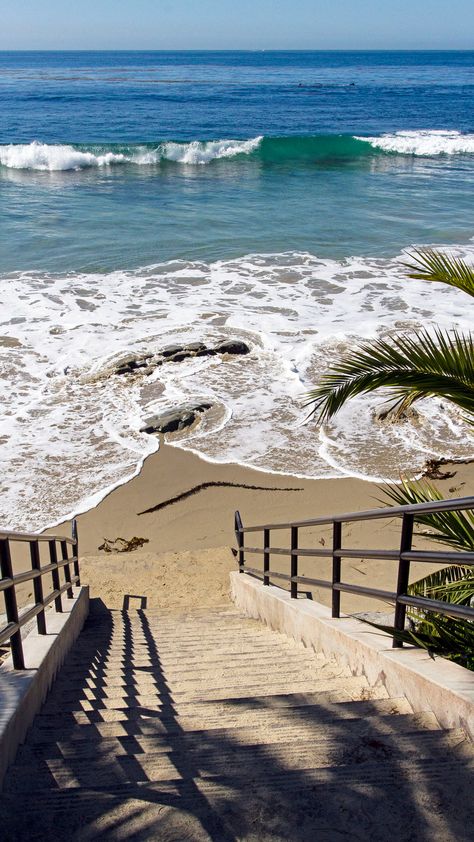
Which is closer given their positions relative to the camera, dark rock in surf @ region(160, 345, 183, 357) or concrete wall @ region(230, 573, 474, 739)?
concrete wall @ region(230, 573, 474, 739)

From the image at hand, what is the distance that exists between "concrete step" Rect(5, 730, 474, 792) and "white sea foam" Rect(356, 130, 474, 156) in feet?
142

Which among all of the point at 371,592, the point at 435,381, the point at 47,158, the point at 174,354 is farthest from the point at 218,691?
the point at 47,158

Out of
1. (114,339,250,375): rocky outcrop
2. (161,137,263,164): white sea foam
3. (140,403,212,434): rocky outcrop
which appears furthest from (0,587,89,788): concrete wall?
(161,137,263,164): white sea foam

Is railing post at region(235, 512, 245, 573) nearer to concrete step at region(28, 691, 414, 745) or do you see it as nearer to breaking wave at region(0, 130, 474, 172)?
concrete step at region(28, 691, 414, 745)

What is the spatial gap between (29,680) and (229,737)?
1.08 metres

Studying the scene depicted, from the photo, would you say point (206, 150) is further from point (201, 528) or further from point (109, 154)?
point (201, 528)

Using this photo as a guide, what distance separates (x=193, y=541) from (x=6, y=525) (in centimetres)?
250

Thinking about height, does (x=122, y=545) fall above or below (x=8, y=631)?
below

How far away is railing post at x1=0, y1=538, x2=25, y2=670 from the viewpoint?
316 cm

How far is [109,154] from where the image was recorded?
37.5m

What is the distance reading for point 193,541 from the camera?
9.05 metres

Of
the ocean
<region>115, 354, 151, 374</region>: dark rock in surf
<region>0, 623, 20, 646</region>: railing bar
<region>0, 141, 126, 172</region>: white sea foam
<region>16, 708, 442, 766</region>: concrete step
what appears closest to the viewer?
<region>16, 708, 442, 766</region>: concrete step

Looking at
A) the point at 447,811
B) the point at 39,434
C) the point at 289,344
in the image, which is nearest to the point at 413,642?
the point at 447,811

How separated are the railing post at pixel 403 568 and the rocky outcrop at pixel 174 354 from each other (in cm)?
1036
